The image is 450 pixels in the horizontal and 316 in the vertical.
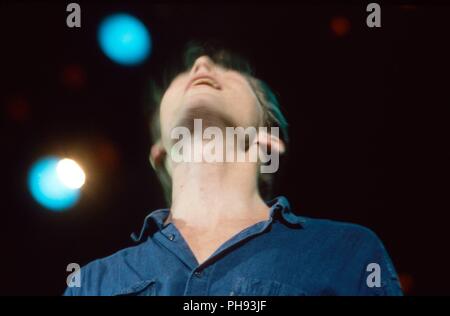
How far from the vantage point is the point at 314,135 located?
1.88 meters

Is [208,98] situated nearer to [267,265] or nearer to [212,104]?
[212,104]

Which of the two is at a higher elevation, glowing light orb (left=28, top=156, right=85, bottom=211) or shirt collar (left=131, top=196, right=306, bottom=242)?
glowing light orb (left=28, top=156, right=85, bottom=211)

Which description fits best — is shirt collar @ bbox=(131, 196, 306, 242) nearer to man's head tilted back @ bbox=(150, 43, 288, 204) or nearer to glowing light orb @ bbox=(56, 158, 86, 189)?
man's head tilted back @ bbox=(150, 43, 288, 204)

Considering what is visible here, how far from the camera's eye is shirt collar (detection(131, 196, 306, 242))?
1.62 meters

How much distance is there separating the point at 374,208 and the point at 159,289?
94cm

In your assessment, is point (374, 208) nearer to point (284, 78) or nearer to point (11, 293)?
point (284, 78)

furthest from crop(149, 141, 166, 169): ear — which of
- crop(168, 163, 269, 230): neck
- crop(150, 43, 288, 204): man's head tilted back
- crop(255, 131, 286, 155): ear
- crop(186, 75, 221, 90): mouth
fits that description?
crop(255, 131, 286, 155): ear

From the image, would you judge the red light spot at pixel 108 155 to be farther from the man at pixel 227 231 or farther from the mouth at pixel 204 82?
the mouth at pixel 204 82

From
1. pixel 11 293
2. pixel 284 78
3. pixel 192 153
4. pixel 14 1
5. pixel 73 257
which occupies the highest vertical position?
pixel 14 1

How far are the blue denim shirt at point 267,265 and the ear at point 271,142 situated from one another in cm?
28
